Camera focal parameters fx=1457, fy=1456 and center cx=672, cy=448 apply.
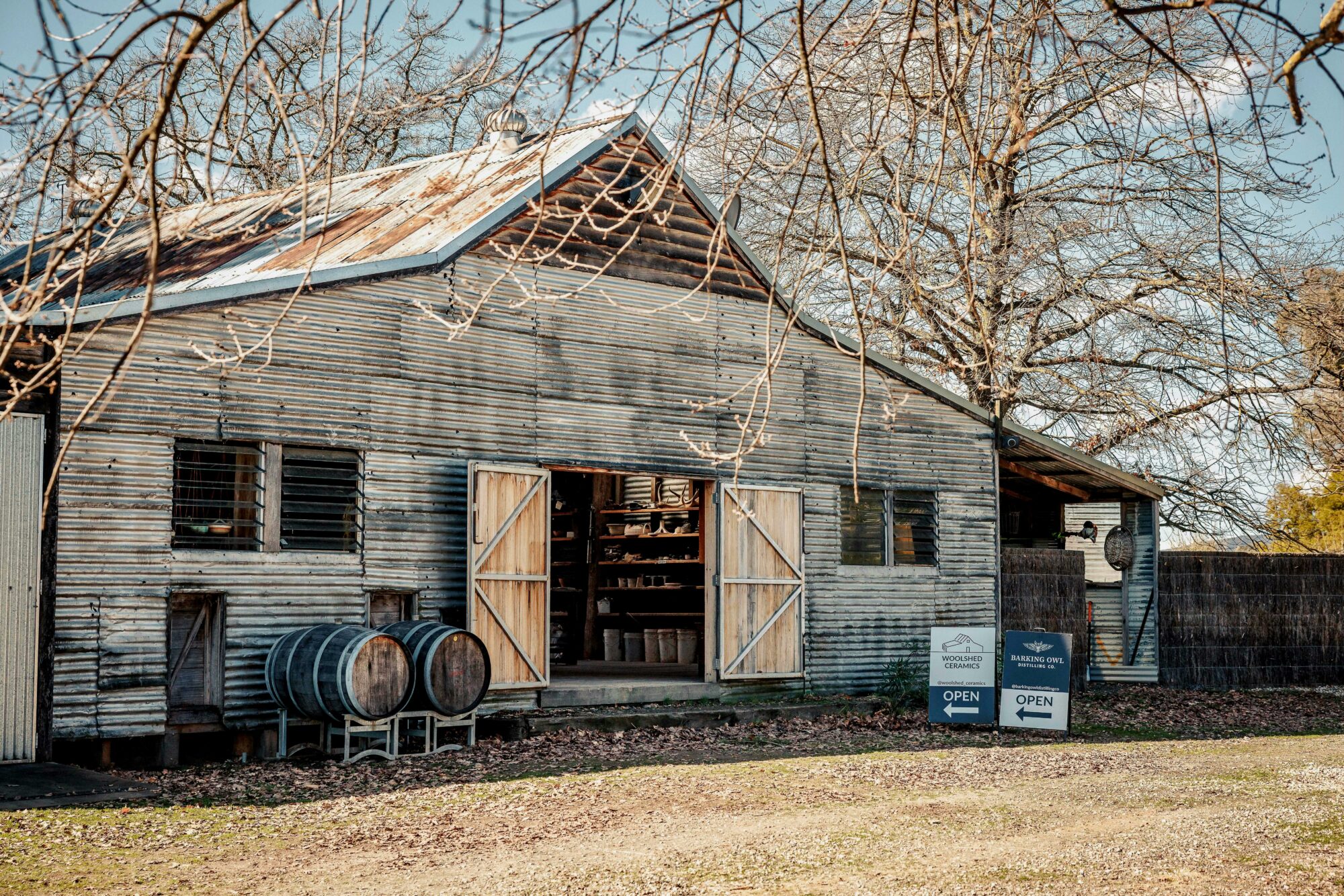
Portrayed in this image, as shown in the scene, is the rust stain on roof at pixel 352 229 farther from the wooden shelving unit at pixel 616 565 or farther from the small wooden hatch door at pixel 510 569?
the wooden shelving unit at pixel 616 565

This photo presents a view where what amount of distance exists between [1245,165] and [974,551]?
850cm

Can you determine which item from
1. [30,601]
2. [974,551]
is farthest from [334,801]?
[974,551]

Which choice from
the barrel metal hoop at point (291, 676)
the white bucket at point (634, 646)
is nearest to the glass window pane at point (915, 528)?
the white bucket at point (634, 646)

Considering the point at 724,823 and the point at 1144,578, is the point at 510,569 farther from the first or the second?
the point at 1144,578

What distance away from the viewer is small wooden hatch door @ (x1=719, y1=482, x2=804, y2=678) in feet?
50.1

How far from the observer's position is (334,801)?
9.92 metres

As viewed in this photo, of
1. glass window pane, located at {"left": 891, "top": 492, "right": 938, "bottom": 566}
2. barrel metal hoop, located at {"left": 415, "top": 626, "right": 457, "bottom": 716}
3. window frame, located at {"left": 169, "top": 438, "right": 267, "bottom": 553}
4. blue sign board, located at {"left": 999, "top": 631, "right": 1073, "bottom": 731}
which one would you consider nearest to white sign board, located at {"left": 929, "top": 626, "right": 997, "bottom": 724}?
blue sign board, located at {"left": 999, "top": 631, "right": 1073, "bottom": 731}

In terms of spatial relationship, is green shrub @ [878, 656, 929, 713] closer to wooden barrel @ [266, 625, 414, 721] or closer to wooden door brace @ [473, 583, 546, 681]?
wooden door brace @ [473, 583, 546, 681]

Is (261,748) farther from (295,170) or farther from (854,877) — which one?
(295,170)

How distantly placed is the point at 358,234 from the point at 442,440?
2.64 m

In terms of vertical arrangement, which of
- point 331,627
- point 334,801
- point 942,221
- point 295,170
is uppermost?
point 295,170

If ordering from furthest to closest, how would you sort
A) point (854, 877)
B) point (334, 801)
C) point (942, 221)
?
point (942, 221), point (334, 801), point (854, 877)

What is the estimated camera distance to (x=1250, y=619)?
2128cm

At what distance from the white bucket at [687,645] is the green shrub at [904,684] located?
177 inches
